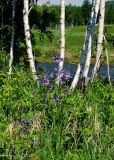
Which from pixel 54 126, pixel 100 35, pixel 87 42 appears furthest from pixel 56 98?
pixel 100 35

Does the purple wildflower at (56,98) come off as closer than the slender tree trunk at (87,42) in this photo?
Yes

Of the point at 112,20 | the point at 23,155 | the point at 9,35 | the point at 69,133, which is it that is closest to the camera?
the point at 23,155

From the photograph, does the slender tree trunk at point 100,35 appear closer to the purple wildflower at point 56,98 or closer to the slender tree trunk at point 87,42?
→ the slender tree trunk at point 87,42

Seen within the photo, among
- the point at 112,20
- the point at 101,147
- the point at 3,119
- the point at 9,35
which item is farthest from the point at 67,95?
the point at 112,20

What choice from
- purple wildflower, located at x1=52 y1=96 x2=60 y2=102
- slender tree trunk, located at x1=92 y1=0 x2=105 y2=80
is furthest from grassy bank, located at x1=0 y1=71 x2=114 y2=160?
slender tree trunk, located at x1=92 y1=0 x2=105 y2=80

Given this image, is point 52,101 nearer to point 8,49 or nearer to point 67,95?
point 67,95

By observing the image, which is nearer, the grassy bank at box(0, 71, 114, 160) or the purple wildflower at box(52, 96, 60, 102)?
the grassy bank at box(0, 71, 114, 160)

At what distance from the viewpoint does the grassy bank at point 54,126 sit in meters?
5.65

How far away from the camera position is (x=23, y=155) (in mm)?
5418

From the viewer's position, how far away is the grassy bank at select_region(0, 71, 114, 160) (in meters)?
5.65

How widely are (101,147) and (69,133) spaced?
971 millimetres

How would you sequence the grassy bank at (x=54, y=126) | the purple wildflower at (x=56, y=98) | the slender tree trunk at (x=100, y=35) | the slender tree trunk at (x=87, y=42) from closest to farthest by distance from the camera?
the grassy bank at (x=54, y=126) → the purple wildflower at (x=56, y=98) → the slender tree trunk at (x=87, y=42) → the slender tree trunk at (x=100, y=35)

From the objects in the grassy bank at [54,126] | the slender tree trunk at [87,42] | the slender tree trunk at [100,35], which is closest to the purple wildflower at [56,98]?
the grassy bank at [54,126]

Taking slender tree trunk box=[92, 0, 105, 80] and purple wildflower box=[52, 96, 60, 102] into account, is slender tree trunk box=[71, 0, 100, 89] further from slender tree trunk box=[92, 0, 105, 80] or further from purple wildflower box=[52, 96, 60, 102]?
purple wildflower box=[52, 96, 60, 102]
